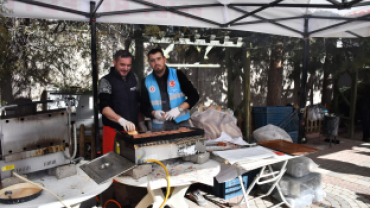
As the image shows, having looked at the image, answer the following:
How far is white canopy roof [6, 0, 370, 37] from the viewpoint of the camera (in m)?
3.32

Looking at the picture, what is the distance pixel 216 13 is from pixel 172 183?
2.98 meters

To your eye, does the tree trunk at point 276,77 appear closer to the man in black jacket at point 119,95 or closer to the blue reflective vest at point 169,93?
the blue reflective vest at point 169,93

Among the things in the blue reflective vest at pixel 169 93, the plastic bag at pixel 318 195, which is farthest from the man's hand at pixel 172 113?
the plastic bag at pixel 318 195

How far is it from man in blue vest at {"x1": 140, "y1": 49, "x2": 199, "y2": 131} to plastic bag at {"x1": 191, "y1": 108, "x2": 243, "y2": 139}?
78 cm

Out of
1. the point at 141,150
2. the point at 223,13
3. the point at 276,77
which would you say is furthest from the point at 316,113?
the point at 141,150

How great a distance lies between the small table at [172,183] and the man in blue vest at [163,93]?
3.44ft

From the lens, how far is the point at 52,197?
1.89m

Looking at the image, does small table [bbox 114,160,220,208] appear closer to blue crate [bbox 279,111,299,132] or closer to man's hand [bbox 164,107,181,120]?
man's hand [bbox 164,107,181,120]

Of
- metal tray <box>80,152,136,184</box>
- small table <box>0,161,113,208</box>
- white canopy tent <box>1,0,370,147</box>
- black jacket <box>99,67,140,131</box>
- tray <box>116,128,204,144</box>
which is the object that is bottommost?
small table <box>0,161,113,208</box>

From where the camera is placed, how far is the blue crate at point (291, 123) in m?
5.87

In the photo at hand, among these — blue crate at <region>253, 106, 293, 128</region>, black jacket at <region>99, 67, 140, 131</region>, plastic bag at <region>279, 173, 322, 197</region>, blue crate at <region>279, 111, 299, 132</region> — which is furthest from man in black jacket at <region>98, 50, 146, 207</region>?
blue crate at <region>279, 111, 299, 132</region>

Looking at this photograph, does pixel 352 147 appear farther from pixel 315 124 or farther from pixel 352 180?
pixel 352 180

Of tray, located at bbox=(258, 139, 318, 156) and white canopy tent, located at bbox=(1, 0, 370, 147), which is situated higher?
white canopy tent, located at bbox=(1, 0, 370, 147)

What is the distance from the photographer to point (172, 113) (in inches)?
128
